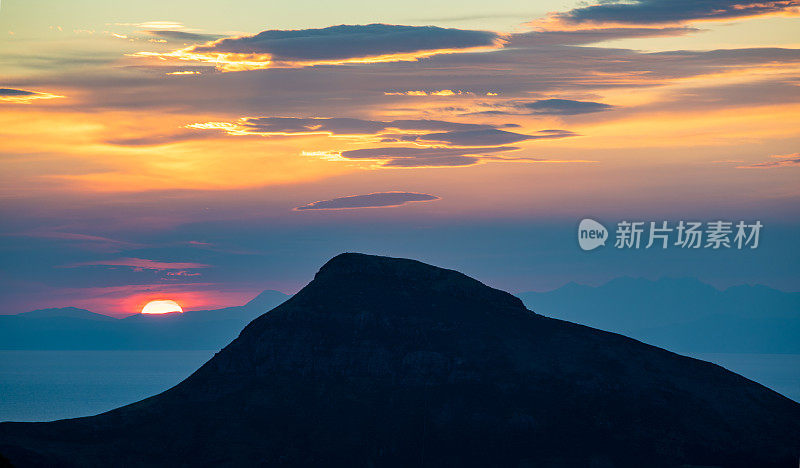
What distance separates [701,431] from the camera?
19075 centimetres

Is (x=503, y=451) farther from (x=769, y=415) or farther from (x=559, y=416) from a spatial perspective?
(x=769, y=415)

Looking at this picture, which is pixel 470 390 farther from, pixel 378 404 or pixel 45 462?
pixel 45 462

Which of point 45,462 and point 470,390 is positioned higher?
point 470,390

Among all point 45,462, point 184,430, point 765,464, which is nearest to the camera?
point 45,462

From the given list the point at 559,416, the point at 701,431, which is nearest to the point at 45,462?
the point at 559,416

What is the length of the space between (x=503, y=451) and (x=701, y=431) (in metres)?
40.5

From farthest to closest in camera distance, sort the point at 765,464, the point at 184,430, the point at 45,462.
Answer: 1. the point at 184,430
2. the point at 765,464
3. the point at 45,462

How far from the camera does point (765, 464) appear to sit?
180m

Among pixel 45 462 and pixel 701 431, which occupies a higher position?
pixel 701 431

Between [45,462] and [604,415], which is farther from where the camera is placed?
[604,415]

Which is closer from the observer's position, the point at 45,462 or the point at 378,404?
the point at 45,462

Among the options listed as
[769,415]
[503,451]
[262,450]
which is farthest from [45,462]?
[769,415]

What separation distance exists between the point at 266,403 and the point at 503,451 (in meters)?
50.1

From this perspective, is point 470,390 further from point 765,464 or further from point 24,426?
point 24,426
